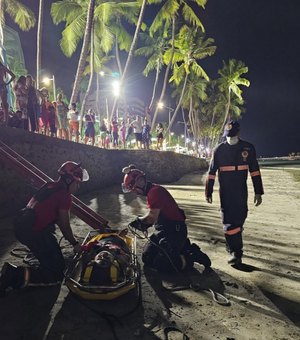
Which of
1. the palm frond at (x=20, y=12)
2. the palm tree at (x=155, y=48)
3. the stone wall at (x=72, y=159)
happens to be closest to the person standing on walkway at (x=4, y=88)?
the stone wall at (x=72, y=159)

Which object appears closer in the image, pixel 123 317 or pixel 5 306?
pixel 123 317

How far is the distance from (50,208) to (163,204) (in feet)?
5.42

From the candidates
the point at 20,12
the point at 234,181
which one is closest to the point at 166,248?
the point at 234,181

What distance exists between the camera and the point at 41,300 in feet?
11.7

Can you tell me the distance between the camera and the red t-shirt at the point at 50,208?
3.74m

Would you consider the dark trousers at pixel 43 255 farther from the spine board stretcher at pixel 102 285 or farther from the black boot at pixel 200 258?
the black boot at pixel 200 258

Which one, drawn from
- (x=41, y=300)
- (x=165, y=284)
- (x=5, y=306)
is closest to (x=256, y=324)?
(x=165, y=284)

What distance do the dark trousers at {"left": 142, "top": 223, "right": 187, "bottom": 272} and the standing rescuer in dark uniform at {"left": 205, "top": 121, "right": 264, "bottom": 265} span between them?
80cm

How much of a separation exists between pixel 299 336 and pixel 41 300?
289 centimetres

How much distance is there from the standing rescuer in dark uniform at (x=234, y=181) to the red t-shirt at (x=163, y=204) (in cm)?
81

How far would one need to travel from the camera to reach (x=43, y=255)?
12.6ft

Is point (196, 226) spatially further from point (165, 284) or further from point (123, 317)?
point (123, 317)

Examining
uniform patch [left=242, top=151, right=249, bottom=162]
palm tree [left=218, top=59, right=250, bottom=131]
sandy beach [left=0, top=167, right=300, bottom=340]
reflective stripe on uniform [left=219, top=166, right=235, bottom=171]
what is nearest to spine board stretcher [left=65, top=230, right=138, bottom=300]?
sandy beach [left=0, top=167, right=300, bottom=340]

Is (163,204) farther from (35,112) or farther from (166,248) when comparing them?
(35,112)
